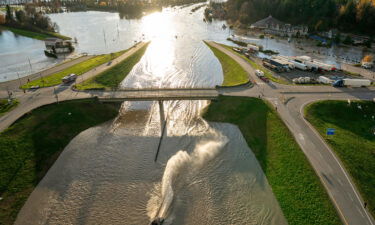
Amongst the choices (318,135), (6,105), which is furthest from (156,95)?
(318,135)

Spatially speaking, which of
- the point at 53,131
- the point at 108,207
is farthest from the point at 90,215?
the point at 53,131

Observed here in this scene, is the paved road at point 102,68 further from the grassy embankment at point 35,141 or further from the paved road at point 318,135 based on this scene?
the paved road at point 318,135

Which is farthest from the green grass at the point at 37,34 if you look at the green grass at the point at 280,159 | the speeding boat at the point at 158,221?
the speeding boat at the point at 158,221

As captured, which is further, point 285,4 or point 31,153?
point 285,4

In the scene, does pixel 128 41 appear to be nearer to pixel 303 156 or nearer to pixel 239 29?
pixel 239 29

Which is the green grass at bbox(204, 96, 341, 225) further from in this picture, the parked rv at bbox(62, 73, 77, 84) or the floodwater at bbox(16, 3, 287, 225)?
the parked rv at bbox(62, 73, 77, 84)

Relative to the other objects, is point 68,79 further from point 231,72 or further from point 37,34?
point 37,34
